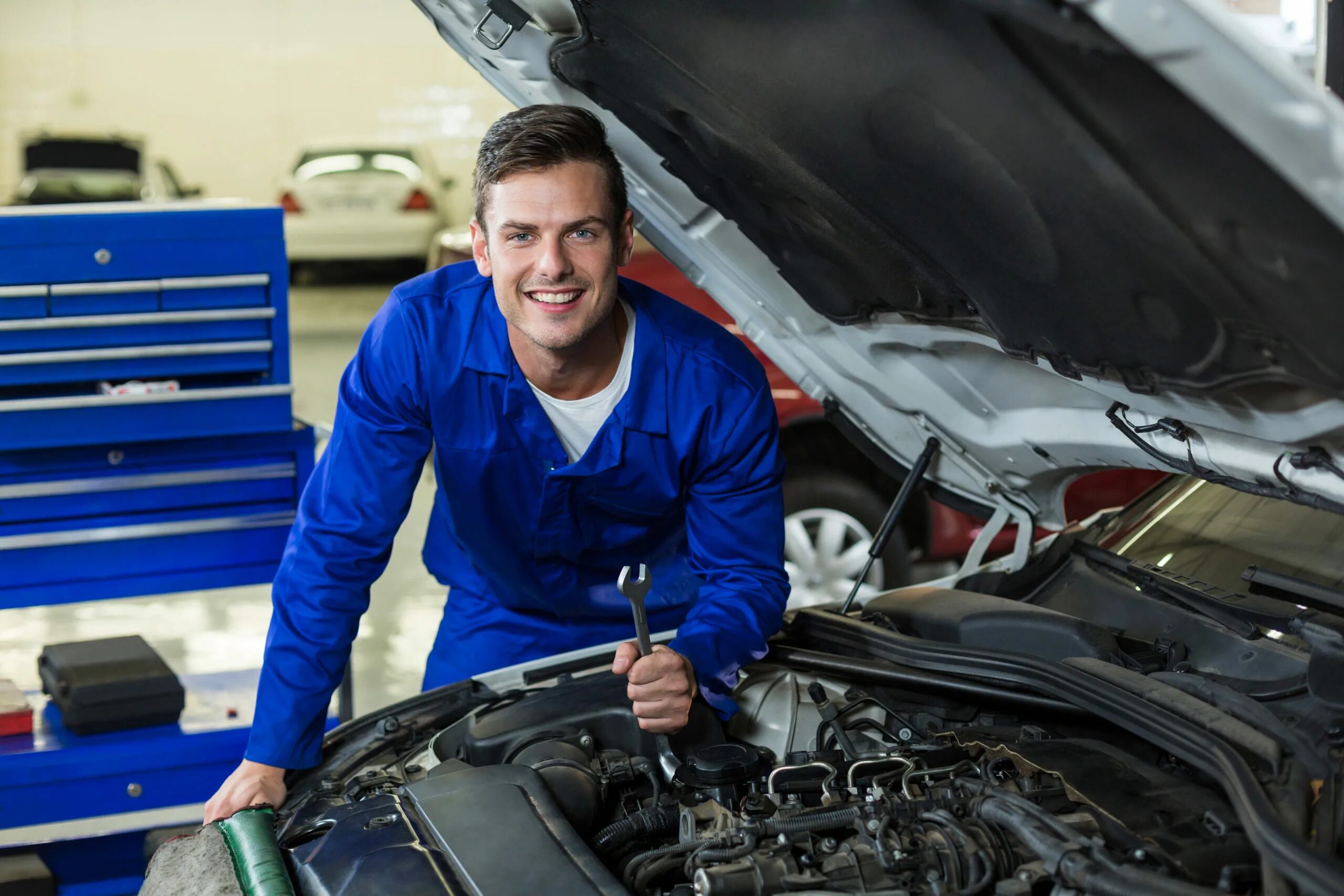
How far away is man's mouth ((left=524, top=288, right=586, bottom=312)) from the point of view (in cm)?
179

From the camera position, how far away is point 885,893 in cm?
123

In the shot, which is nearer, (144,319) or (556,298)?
(556,298)

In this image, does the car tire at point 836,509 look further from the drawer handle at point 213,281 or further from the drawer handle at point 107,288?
the drawer handle at point 107,288

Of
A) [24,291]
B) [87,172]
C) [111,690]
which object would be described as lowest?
[111,690]

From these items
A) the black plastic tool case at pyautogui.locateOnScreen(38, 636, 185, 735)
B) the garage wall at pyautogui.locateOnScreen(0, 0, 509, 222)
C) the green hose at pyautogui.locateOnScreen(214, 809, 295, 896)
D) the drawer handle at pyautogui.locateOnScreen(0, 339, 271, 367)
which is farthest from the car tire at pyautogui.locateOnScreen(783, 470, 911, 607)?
the garage wall at pyautogui.locateOnScreen(0, 0, 509, 222)

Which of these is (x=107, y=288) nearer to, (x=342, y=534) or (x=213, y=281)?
(x=213, y=281)

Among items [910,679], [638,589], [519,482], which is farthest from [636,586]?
[519,482]

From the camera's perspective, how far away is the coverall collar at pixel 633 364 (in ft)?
6.47

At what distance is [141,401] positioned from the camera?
2.43m

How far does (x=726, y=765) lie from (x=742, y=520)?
542 millimetres

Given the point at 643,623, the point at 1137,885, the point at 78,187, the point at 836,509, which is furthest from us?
the point at 78,187

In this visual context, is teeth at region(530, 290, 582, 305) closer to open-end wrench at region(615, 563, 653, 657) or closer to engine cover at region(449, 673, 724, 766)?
open-end wrench at region(615, 563, 653, 657)

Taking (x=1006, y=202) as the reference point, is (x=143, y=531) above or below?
below

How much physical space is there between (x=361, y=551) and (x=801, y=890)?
0.92 metres
